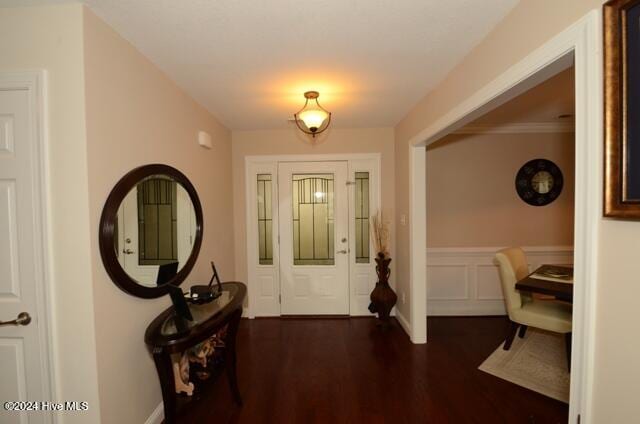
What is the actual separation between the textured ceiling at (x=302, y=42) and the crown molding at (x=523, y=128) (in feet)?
4.73

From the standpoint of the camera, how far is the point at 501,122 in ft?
11.7

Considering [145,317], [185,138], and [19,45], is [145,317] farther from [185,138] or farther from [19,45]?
[19,45]

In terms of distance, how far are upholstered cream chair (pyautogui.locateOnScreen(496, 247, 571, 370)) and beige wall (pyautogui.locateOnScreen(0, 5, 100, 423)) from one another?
3305 mm

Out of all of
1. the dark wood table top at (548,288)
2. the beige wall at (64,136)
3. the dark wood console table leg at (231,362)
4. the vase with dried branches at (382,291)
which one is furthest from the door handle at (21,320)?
the dark wood table top at (548,288)

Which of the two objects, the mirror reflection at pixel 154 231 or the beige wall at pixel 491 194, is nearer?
the mirror reflection at pixel 154 231

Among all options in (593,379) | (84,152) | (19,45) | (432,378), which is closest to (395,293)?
(432,378)

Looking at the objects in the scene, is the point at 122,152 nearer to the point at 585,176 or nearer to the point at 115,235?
the point at 115,235

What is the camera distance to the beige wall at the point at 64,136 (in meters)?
1.41

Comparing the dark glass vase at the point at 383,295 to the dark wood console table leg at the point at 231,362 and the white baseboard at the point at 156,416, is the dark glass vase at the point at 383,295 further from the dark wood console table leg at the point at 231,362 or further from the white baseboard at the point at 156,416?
the white baseboard at the point at 156,416

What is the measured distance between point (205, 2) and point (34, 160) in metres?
1.19

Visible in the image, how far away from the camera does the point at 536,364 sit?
2586mm

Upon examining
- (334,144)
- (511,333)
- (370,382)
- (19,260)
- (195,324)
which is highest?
(334,144)

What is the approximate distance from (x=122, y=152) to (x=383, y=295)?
9.70 ft

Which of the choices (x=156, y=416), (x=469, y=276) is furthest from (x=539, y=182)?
(x=156, y=416)
